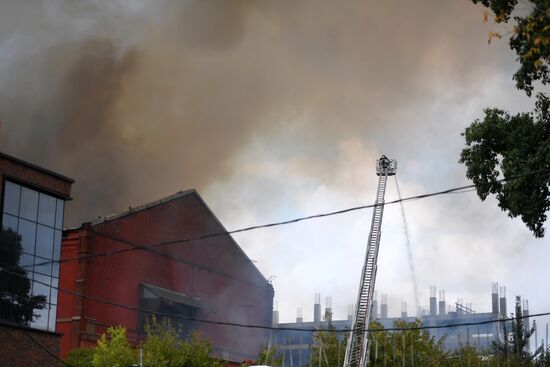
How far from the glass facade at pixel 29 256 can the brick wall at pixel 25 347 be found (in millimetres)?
372

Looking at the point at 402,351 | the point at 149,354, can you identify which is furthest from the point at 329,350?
the point at 149,354

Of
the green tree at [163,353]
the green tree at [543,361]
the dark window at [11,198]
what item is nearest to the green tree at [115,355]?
the green tree at [163,353]

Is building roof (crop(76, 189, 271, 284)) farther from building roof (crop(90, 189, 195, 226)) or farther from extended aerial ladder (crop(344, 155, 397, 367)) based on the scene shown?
extended aerial ladder (crop(344, 155, 397, 367))

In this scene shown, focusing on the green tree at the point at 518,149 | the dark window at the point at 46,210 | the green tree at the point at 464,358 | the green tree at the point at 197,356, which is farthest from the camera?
the green tree at the point at 464,358

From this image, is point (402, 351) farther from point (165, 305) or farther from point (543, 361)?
point (165, 305)

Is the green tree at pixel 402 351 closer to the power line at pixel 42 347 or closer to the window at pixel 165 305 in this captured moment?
the window at pixel 165 305

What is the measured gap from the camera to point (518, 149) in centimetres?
2386

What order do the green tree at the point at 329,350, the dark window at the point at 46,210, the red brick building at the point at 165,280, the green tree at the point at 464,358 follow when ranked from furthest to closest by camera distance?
the red brick building at the point at 165,280 < the green tree at the point at 329,350 < the green tree at the point at 464,358 < the dark window at the point at 46,210

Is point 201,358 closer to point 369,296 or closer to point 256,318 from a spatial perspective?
point 369,296

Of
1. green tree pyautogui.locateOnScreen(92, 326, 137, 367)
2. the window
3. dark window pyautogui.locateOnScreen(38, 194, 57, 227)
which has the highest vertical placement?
dark window pyautogui.locateOnScreen(38, 194, 57, 227)

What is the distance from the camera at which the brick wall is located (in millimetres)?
34656

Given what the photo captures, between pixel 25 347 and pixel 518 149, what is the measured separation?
2128cm

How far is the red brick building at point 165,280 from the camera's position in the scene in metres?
43.7

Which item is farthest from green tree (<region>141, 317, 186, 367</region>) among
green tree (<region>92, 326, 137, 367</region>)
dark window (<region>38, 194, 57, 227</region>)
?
dark window (<region>38, 194, 57, 227</region>)
